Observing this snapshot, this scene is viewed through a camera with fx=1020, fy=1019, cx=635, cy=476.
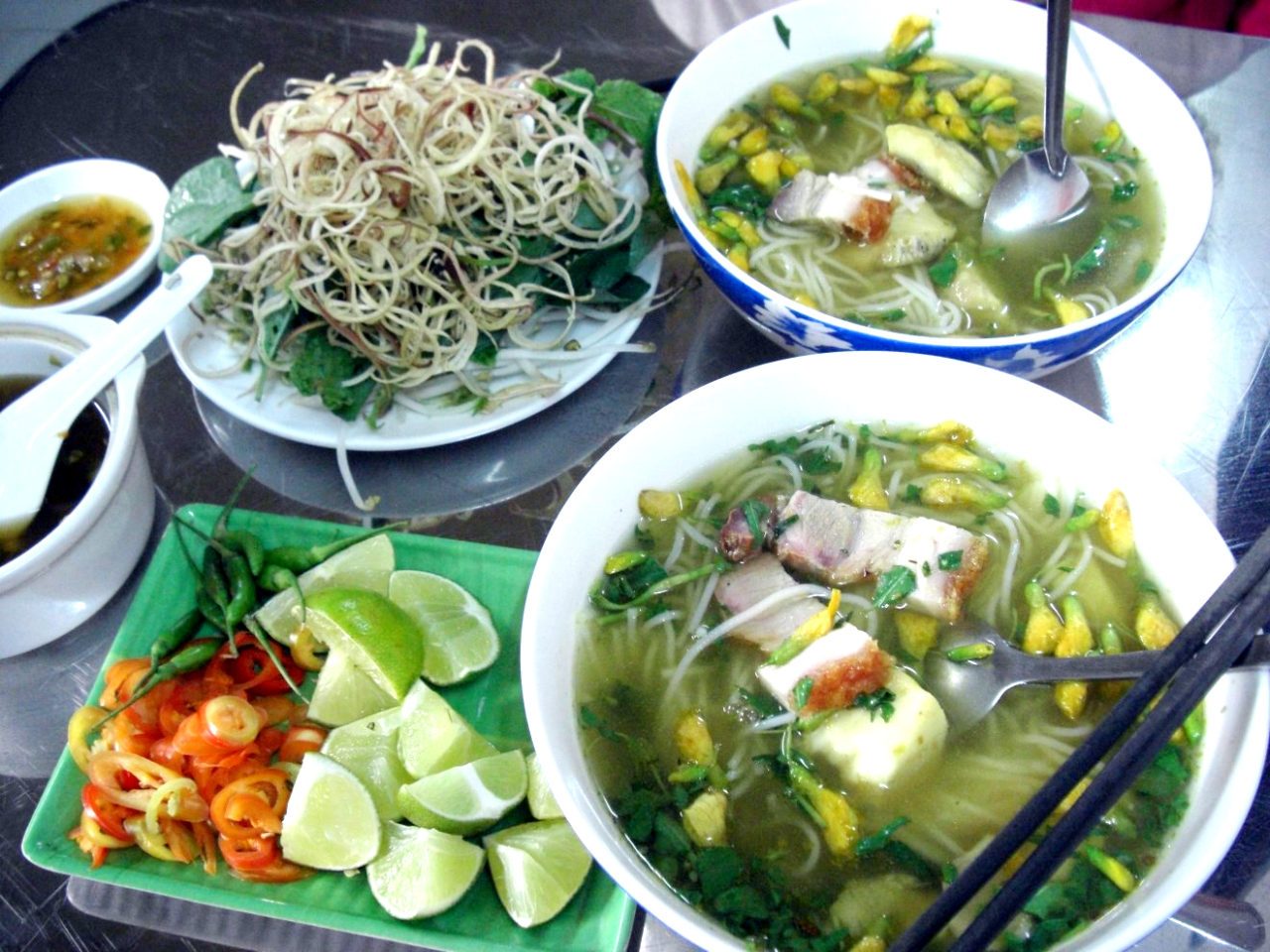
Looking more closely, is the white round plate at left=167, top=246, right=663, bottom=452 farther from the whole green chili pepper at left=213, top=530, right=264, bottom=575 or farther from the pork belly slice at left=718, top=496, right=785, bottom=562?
the pork belly slice at left=718, top=496, right=785, bottom=562

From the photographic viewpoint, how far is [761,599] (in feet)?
5.39

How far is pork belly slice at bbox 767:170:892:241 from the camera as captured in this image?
2143 millimetres

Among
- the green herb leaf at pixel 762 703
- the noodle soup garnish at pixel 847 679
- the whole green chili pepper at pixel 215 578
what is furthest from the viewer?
the whole green chili pepper at pixel 215 578

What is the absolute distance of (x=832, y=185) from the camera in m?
2.18

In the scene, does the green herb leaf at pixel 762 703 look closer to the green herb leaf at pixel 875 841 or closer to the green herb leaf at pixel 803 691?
the green herb leaf at pixel 803 691

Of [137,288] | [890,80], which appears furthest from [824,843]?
[137,288]

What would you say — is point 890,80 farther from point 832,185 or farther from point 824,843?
point 824,843

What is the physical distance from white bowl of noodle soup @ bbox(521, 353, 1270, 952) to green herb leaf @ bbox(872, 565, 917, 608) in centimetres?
30

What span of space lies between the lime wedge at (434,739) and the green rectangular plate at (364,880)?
12 centimetres

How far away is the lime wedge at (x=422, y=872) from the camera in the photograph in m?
1.62

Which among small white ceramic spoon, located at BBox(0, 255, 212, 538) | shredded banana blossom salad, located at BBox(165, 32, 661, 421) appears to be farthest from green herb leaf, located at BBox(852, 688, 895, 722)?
small white ceramic spoon, located at BBox(0, 255, 212, 538)

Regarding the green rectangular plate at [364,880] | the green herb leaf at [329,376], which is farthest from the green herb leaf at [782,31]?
the green rectangular plate at [364,880]

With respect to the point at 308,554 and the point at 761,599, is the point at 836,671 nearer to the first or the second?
the point at 761,599

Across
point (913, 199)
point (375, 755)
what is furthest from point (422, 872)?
point (913, 199)
